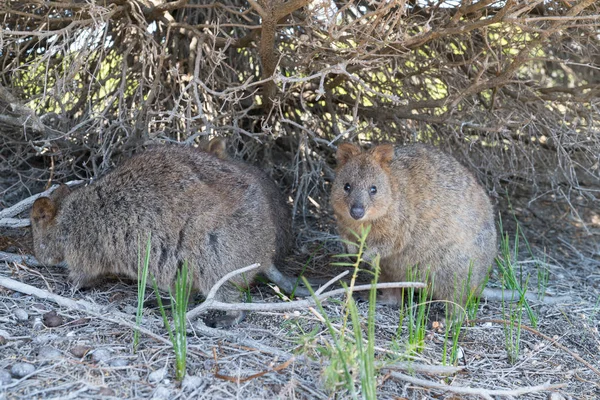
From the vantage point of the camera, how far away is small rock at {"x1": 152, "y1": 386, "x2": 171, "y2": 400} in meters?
3.10

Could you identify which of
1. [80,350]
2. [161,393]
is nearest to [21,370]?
[80,350]

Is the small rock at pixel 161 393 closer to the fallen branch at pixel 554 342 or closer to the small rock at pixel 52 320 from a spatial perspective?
the small rock at pixel 52 320

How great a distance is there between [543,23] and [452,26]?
97 centimetres

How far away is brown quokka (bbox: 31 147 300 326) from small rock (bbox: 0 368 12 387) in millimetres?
1153

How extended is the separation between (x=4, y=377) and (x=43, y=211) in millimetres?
1614

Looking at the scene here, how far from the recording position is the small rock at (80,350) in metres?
3.39

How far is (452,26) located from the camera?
4.79 metres

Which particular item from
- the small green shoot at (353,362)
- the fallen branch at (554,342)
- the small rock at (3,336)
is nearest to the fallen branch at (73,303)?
the small rock at (3,336)

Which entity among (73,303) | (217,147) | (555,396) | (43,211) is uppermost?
(217,147)

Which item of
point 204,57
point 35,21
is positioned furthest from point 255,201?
point 35,21

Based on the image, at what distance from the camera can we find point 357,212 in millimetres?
4379

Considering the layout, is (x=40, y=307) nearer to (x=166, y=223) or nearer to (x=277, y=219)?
(x=166, y=223)

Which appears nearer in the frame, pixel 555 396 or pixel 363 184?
A: pixel 555 396

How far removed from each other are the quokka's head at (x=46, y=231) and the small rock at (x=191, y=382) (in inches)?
66.8
